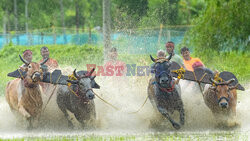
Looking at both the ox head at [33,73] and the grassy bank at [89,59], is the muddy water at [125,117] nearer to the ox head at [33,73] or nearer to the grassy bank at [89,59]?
the ox head at [33,73]

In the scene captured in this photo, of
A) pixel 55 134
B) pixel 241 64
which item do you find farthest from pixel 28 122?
pixel 241 64

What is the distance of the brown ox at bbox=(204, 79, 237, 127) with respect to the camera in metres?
9.38

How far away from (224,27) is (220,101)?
16.5 feet

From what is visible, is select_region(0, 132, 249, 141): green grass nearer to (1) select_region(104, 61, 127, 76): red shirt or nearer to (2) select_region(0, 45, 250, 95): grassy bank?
(1) select_region(104, 61, 127, 76): red shirt

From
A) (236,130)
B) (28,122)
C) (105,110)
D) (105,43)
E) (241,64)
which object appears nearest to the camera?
(236,130)

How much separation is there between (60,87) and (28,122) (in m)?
1.07

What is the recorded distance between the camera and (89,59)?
70.5 feet

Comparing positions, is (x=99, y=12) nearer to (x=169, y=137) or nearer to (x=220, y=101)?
(x=220, y=101)

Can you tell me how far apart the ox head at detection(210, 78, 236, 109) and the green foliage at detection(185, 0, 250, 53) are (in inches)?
175

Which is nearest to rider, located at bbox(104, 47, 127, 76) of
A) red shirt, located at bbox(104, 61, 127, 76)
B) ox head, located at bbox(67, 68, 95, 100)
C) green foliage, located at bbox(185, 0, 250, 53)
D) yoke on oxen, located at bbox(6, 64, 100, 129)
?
red shirt, located at bbox(104, 61, 127, 76)

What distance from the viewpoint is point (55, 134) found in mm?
9672

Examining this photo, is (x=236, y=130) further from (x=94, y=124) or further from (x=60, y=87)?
(x=60, y=87)

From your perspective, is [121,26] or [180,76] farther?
[121,26]

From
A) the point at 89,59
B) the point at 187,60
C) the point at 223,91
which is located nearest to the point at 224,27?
the point at 187,60
